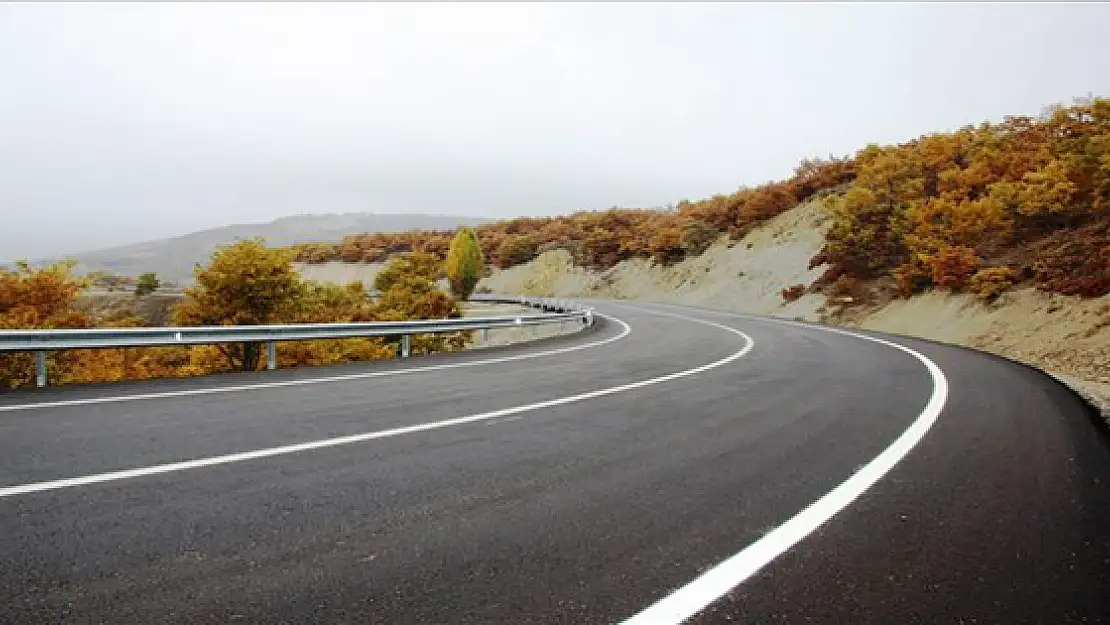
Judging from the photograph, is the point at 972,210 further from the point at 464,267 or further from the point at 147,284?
the point at 147,284

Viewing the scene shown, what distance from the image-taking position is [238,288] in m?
24.9

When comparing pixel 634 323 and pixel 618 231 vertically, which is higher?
pixel 618 231

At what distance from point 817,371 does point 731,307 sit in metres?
29.3

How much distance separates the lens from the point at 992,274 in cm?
2105

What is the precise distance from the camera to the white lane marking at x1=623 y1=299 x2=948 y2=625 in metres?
2.68

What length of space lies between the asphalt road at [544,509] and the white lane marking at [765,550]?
→ 2 cm

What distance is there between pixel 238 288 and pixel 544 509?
2420cm

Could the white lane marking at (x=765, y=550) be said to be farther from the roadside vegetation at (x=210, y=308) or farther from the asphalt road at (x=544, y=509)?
the roadside vegetation at (x=210, y=308)

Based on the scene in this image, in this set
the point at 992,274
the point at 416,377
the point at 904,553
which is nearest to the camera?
the point at 904,553

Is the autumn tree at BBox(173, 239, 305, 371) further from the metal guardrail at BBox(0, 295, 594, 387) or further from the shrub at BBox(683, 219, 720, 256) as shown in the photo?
the shrub at BBox(683, 219, 720, 256)

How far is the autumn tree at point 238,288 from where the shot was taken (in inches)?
963

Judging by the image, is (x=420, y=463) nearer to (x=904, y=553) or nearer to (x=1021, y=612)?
(x=904, y=553)

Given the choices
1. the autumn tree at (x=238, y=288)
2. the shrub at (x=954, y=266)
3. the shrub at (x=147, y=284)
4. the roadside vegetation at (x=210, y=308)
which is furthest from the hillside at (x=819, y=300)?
the shrub at (x=147, y=284)

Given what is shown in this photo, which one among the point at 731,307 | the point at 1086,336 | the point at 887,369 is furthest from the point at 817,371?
the point at 731,307
